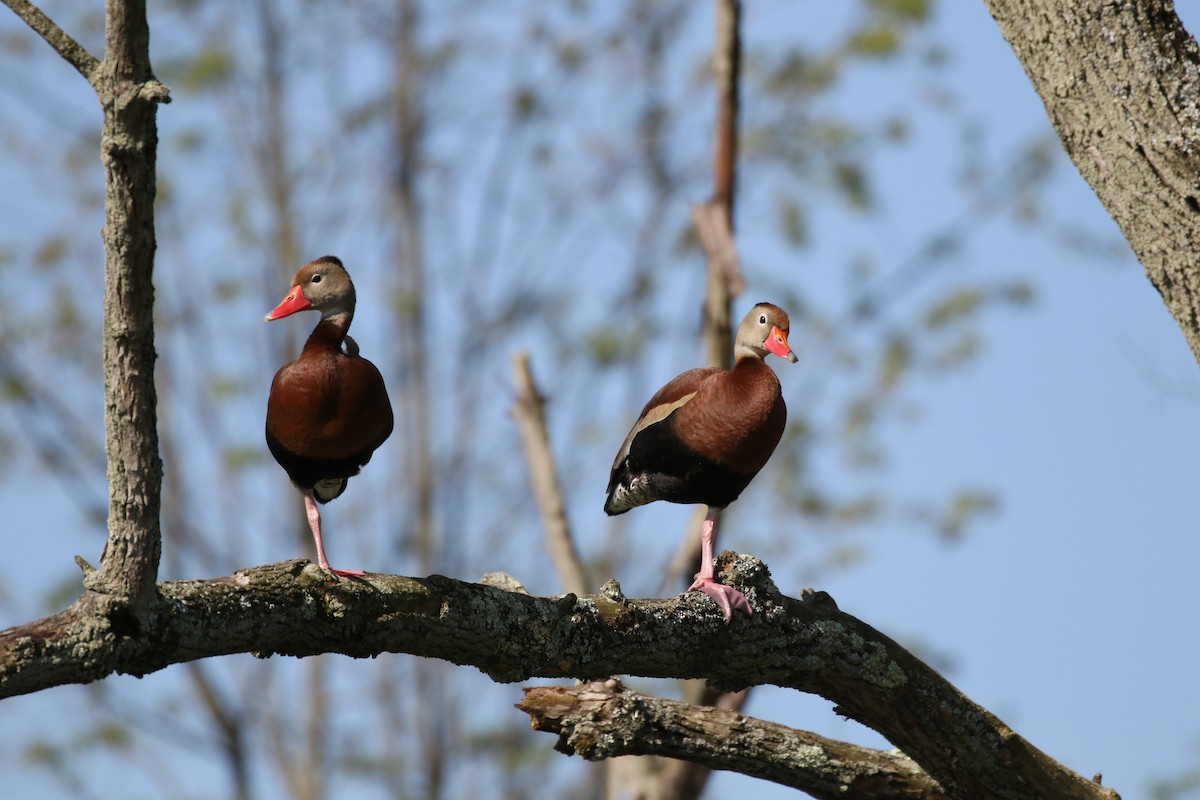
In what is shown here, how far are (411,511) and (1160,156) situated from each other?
471 inches

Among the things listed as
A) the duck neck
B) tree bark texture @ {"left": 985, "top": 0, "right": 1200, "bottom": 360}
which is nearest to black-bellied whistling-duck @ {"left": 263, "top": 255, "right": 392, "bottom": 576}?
the duck neck

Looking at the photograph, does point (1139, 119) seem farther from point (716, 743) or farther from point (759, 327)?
point (716, 743)

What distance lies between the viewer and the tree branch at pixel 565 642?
2818 millimetres

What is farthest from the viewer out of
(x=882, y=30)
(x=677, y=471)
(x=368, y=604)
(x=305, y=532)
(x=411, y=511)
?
(x=411, y=511)

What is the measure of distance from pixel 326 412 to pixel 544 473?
4.03 m

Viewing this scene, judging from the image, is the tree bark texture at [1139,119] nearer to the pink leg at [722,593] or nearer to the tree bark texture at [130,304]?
the pink leg at [722,593]

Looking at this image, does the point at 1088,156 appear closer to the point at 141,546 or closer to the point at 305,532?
the point at 141,546

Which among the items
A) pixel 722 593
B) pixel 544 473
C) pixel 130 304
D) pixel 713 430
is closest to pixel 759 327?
pixel 713 430

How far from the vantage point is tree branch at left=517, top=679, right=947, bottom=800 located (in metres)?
3.85

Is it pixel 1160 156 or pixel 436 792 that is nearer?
pixel 1160 156

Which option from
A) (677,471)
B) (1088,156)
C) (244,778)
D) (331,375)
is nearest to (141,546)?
(331,375)

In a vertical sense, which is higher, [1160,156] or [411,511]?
[411,511]

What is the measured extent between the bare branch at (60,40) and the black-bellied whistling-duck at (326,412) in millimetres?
1344

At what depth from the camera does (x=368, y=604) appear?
3.27 m
